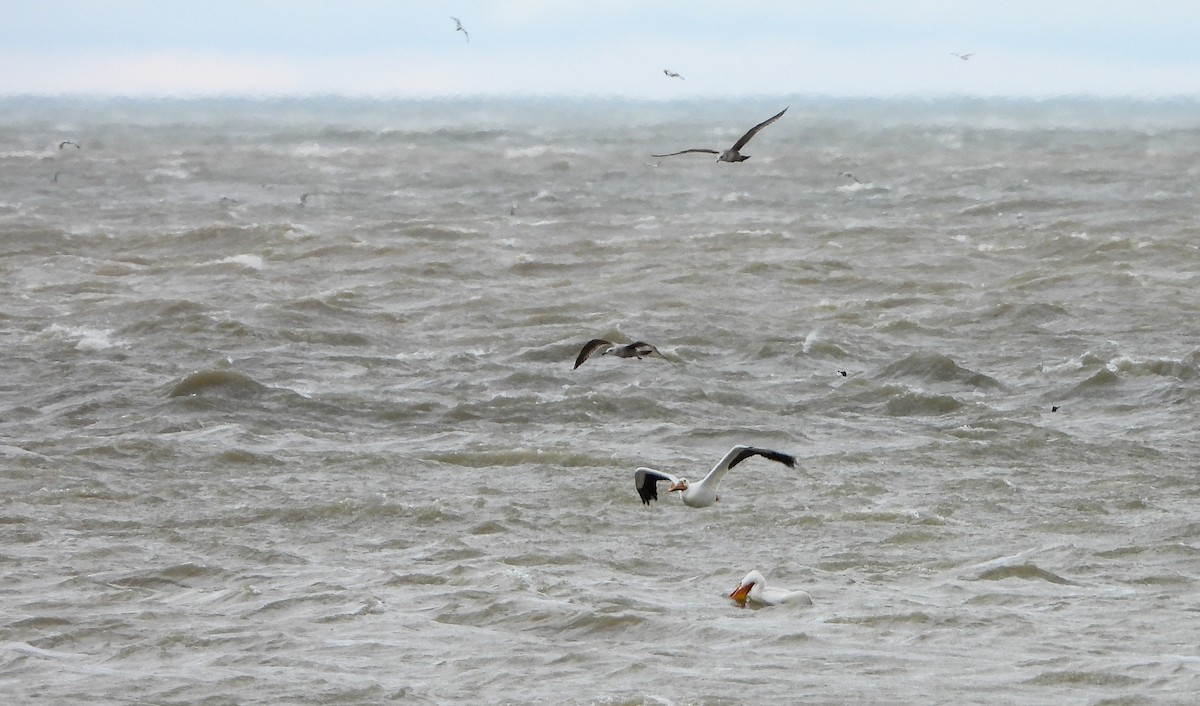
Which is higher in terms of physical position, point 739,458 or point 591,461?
point 739,458

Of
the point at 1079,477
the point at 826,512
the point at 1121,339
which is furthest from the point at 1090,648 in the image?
the point at 1121,339

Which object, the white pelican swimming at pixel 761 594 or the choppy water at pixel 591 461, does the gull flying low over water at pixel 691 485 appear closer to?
the choppy water at pixel 591 461

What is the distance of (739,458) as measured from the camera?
1199 centimetres

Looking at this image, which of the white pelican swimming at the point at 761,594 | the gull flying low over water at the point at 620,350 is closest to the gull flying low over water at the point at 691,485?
the white pelican swimming at the point at 761,594

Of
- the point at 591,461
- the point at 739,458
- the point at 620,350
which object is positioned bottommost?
the point at 591,461

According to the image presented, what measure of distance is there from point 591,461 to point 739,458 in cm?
366

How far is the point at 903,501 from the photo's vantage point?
46.0 ft

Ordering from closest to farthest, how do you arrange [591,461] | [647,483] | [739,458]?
[739,458], [647,483], [591,461]

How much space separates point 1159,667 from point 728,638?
247 centimetres

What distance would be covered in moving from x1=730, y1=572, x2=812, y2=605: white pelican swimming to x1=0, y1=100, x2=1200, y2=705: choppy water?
205 millimetres

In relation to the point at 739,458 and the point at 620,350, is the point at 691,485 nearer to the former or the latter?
the point at 739,458

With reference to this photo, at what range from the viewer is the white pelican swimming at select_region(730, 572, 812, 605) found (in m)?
11.0

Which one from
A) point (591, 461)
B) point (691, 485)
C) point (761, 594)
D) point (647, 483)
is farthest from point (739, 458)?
point (591, 461)

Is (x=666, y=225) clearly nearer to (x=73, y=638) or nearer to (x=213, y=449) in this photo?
(x=213, y=449)
